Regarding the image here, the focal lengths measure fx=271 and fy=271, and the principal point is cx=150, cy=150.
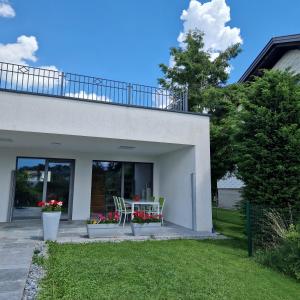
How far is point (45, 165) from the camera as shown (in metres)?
10.4

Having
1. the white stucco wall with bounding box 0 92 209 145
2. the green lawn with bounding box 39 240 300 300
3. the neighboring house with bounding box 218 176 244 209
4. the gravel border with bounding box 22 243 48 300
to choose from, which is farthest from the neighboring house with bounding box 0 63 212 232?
the neighboring house with bounding box 218 176 244 209

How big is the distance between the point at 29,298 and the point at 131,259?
2.17 m

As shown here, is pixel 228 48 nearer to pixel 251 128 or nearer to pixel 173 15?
pixel 173 15

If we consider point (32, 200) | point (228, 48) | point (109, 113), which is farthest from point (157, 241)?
point (228, 48)

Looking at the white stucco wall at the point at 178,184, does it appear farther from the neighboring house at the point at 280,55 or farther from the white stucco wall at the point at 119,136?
the neighboring house at the point at 280,55

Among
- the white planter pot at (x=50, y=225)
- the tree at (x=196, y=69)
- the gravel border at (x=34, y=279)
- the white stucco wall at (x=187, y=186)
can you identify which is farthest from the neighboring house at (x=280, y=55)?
the gravel border at (x=34, y=279)

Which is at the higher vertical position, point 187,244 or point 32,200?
point 32,200

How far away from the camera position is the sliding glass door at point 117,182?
36.6 feet

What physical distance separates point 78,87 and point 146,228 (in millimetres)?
4530

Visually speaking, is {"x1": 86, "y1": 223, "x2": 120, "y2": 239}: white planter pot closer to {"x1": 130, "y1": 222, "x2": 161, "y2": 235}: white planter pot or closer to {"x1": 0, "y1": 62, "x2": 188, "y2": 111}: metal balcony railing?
{"x1": 130, "y1": 222, "x2": 161, "y2": 235}: white planter pot

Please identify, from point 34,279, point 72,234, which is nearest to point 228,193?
point 72,234

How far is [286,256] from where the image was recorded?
506cm

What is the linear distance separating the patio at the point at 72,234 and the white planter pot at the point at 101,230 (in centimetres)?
9

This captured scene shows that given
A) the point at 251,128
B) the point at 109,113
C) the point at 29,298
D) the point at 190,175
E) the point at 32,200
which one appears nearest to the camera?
the point at 29,298
